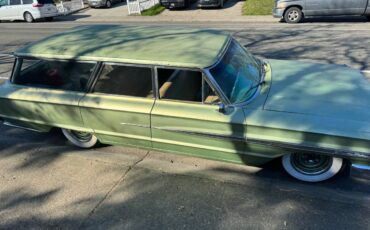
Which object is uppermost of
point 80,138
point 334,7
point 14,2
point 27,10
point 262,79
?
point 14,2

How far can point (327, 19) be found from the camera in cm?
1340

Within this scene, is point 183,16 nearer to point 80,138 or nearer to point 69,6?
point 69,6

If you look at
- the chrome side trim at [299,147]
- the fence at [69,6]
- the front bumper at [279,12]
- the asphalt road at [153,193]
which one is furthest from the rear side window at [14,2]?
the chrome side trim at [299,147]

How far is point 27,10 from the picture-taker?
17.5m

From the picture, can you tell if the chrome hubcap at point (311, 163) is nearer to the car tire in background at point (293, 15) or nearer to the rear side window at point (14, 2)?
the car tire in background at point (293, 15)

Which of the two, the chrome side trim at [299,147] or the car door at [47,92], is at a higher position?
the car door at [47,92]

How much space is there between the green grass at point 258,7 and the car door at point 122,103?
1381cm

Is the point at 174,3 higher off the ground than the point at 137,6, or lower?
higher

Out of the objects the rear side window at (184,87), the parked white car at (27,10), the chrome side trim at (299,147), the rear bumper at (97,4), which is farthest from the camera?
the rear bumper at (97,4)

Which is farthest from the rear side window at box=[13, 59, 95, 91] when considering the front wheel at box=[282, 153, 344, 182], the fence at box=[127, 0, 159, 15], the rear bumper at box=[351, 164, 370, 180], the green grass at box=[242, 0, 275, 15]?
the fence at box=[127, 0, 159, 15]

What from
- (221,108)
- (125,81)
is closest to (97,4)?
(125,81)

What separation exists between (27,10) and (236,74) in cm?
1772

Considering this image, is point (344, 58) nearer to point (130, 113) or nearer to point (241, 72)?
point (241, 72)

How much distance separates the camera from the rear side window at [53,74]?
3881 mm
